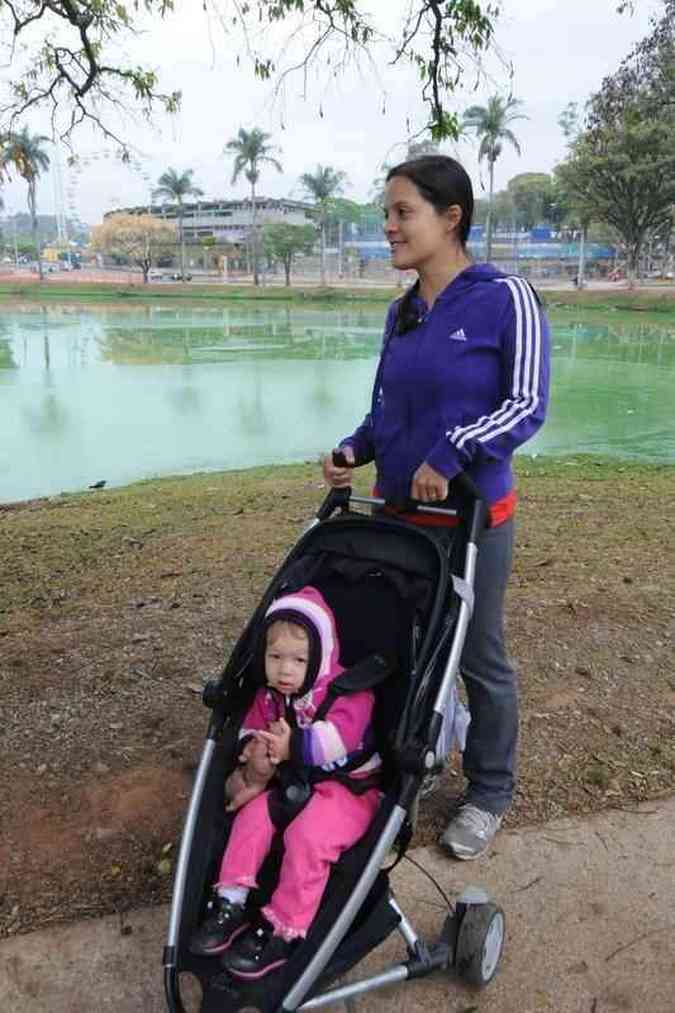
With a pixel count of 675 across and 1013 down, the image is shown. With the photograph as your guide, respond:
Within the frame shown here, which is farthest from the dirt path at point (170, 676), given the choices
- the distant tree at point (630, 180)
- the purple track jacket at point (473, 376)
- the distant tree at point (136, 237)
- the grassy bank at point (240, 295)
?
the distant tree at point (136, 237)

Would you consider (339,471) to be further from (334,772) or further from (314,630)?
(334,772)

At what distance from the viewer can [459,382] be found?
1.83 metres

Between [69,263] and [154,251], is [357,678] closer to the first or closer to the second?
[154,251]

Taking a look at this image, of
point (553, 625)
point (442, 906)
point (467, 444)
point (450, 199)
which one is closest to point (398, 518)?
point (467, 444)

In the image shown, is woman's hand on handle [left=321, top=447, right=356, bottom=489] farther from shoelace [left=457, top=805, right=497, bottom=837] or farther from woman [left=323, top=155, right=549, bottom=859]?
shoelace [left=457, top=805, right=497, bottom=837]

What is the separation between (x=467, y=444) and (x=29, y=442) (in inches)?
355

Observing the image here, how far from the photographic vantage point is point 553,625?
10.6 ft

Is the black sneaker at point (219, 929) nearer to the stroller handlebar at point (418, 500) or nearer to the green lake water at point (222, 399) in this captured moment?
the stroller handlebar at point (418, 500)

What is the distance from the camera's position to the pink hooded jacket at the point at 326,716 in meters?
1.64

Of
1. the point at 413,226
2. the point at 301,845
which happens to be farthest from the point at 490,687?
the point at 413,226

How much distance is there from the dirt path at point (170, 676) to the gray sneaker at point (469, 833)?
88 mm

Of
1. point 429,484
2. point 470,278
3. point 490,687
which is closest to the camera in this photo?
point 429,484

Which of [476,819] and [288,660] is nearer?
[288,660]

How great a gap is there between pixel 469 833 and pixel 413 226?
1481 millimetres
